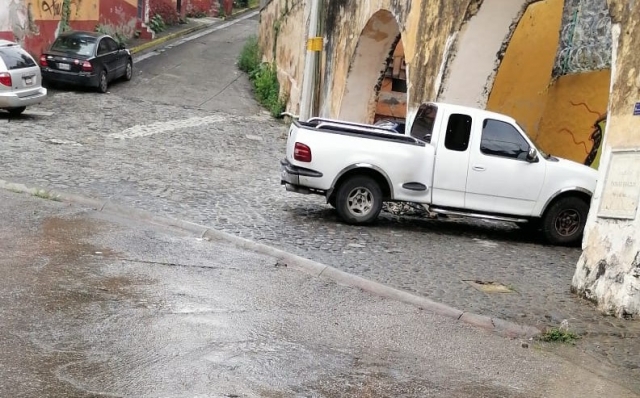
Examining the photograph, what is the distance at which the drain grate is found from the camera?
9.25m

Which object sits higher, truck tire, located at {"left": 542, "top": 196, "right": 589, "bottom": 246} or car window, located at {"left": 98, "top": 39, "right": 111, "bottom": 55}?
car window, located at {"left": 98, "top": 39, "right": 111, "bottom": 55}

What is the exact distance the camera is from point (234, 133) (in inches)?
838

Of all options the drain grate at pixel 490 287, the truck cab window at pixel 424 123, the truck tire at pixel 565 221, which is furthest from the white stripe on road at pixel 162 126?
the drain grate at pixel 490 287

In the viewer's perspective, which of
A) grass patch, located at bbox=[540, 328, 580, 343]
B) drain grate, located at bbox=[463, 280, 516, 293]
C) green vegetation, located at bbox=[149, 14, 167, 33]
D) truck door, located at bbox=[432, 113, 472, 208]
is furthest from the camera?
green vegetation, located at bbox=[149, 14, 167, 33]

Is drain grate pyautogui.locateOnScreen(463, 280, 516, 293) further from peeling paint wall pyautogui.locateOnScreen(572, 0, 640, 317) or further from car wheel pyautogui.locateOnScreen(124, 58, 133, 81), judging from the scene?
car wheel pyautogui.locateOnScreen(124, 58, 133, 81)

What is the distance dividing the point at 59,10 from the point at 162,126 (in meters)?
10.3

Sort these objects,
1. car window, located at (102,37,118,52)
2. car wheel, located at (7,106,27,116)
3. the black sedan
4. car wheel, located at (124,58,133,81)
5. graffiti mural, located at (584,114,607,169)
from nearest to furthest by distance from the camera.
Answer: graffiti mural, located at (584,114,607,169) < car wheel, located at (7,106,27,116) < the black sedan < car window, located at (102,37,118,52) < car wheel, located at (124,58,133,81)

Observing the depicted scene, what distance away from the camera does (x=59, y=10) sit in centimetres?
2819

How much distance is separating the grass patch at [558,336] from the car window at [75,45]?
19994 millimetres

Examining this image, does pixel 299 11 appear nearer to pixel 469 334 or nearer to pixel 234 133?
pixel 234 133

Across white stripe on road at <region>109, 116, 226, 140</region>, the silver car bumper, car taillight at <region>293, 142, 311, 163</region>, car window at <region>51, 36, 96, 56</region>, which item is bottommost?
white stripe on road at <region>109, 116, 226, 140</region>

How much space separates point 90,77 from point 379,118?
8936 mm

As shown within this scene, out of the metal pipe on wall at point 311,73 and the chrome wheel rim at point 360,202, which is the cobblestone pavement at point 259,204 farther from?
the metal pipe on wall at point 311,73

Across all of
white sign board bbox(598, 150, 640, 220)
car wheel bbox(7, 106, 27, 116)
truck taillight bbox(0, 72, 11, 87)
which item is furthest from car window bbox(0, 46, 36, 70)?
white sign board bbox(598, 150, 640, 220)
